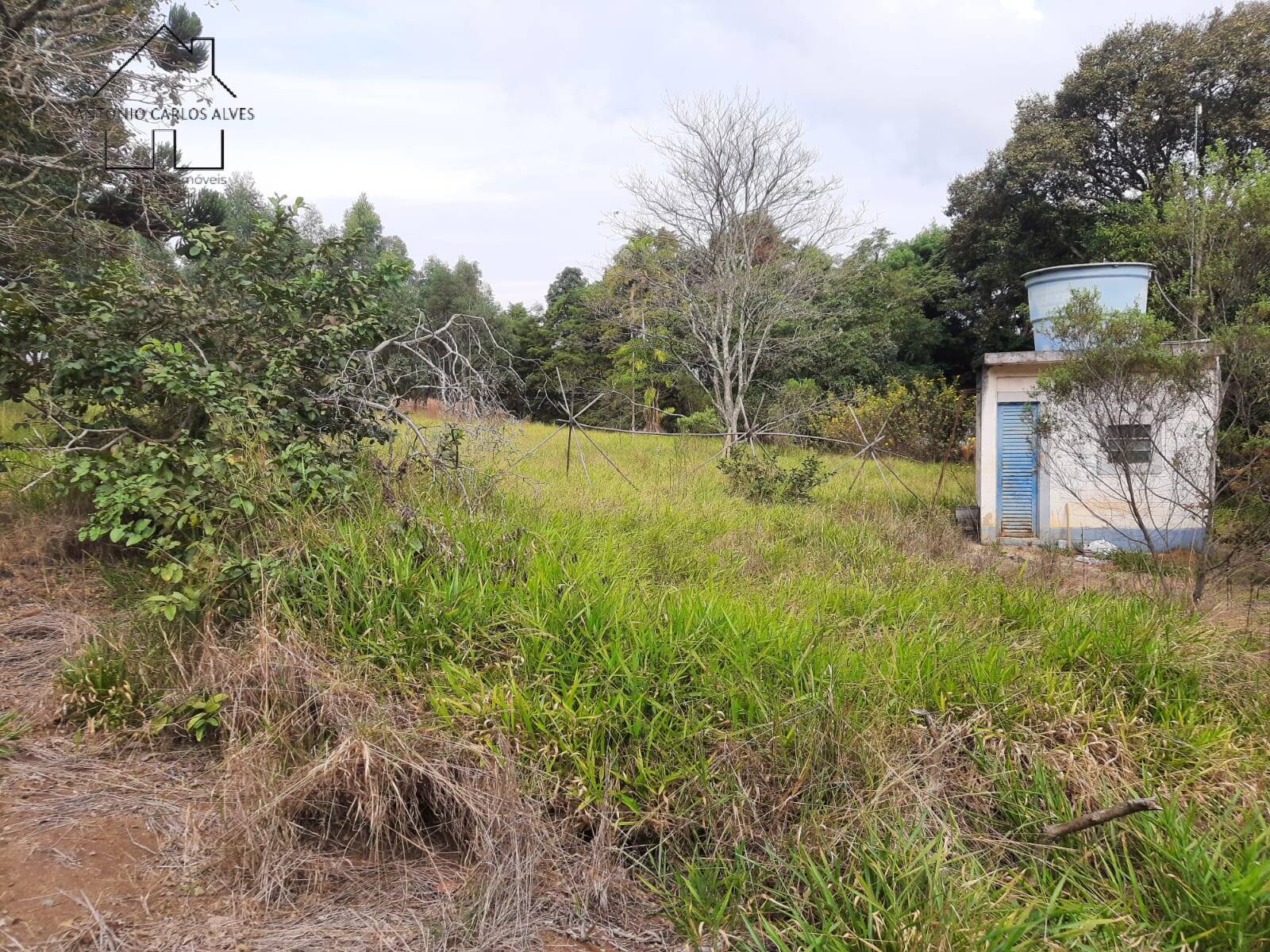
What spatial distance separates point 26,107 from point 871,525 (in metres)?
7.34

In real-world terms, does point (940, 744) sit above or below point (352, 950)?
above

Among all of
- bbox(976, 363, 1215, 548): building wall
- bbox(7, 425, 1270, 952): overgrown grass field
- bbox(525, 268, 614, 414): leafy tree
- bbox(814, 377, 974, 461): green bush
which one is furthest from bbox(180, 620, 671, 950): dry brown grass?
bbox(525, 268, 614, 414): leafy tree

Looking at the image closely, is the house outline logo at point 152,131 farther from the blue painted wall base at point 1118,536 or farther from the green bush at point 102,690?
the blue painted wall base at point 1118,536

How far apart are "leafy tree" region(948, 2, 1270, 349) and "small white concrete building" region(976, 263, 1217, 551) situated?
8.23 meters

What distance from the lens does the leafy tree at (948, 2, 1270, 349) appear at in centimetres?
1330

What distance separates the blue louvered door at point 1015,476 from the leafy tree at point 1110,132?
8.77 meters

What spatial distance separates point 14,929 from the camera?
1.93m

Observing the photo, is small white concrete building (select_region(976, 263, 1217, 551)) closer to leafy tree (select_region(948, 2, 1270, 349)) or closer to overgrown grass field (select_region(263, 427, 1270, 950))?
overgrown grass field (select_region(263, 427, 1270, 950))

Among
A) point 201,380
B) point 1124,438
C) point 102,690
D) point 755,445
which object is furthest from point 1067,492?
point 102,690

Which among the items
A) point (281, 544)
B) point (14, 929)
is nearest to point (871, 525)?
point (281, 544)

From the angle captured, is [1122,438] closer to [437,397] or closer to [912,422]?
[437,397]

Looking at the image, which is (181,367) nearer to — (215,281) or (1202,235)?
(215,281)

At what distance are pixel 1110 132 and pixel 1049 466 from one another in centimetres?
1126

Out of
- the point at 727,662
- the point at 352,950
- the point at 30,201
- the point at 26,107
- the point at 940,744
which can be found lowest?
the point at 352,950
